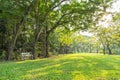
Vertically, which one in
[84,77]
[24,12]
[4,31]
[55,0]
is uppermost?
[55,0]

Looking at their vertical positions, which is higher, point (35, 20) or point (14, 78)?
point (35, 20)

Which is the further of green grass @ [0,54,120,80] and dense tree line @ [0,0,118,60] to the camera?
dense tree line @ [0,0,118,60]

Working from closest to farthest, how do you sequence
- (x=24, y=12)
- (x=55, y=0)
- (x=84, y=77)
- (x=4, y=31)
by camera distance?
(x=84, y=77) < (x=24, y=12) < (x=55, y=0) < (x=4, y=31)

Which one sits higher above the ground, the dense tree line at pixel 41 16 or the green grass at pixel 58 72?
the dense tree line at pixel 41 16

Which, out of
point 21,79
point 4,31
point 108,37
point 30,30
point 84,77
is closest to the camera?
point 21,79

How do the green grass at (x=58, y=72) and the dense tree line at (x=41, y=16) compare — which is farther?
the dense tree line at (x=41, y=16)

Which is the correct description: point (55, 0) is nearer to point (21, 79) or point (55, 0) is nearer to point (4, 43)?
point (4, 43)

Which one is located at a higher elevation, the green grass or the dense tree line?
the dense tree line

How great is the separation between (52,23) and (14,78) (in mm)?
18425

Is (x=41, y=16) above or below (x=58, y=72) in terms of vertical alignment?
above

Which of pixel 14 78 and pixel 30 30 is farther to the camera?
pixel 30 30

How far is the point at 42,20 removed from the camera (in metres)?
24.1

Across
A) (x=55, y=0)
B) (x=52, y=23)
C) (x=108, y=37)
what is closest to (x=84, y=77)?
(x=55, y=0)

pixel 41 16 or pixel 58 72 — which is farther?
pixel 41 16
